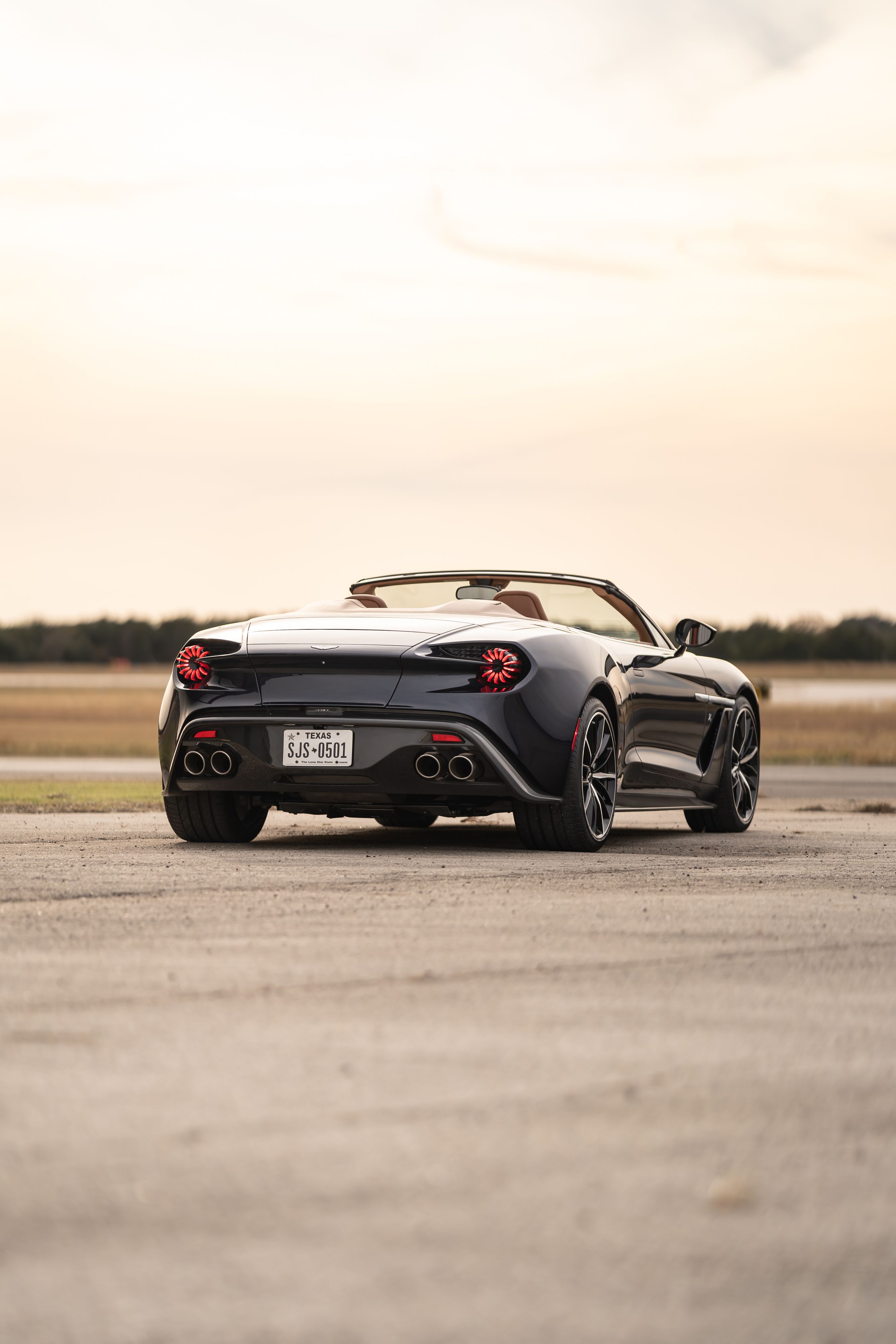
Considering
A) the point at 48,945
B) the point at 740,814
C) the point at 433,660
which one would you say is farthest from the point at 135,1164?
the point at 740,814

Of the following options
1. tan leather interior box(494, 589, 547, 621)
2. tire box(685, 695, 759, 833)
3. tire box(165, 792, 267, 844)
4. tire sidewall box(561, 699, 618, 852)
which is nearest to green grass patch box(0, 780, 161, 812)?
tire box(165, 792, 267, 844)

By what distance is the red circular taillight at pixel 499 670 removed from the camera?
25.7 ft

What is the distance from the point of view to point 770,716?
44.3 metres

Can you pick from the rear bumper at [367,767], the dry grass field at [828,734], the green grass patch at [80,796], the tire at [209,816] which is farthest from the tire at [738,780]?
the dry grass field at [828,734]

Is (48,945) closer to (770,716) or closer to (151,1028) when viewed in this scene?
(151,1028)

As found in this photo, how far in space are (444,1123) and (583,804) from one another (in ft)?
16.6

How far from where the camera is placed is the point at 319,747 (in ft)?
25.8

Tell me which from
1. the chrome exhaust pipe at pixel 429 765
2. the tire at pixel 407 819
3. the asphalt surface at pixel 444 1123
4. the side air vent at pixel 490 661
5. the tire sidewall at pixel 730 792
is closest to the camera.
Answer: the asphalt surface at pixel 444 1123

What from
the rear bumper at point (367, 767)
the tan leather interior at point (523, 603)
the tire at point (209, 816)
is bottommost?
the tire at point (209, 816)

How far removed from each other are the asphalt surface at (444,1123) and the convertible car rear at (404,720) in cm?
178

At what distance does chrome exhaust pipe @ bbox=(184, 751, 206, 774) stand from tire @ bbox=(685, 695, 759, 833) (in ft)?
11.7

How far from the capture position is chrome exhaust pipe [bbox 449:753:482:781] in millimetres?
7750

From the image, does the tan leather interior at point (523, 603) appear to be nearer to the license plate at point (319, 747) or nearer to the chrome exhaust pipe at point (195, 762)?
the license plate at point (319, 747)

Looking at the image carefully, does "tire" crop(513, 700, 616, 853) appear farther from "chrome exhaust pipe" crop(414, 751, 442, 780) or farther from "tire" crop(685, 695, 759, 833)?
"tire" crop(685, 695, 759, 833)
